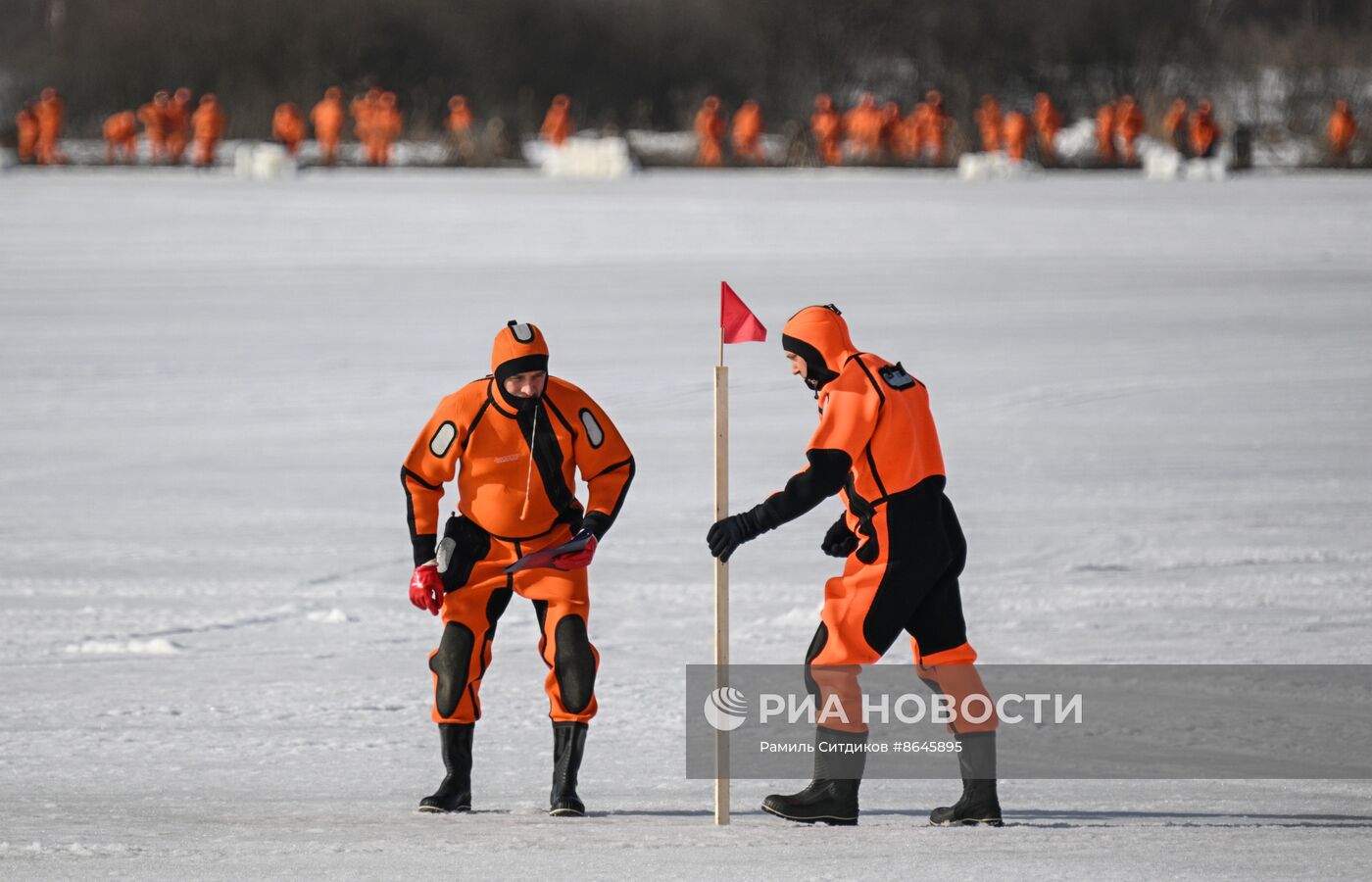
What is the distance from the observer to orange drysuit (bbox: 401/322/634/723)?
522cm

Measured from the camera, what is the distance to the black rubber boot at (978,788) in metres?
5.09

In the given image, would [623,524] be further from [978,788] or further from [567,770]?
[978,788]

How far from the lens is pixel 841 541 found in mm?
5070

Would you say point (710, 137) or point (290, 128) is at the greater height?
point (290, 128)

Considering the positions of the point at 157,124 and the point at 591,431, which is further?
the point at 157,124

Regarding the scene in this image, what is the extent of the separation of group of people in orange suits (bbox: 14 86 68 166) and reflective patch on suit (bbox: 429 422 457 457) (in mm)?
37469

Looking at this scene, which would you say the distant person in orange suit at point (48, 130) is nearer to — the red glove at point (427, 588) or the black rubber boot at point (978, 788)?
the red glove at point (427, 588)

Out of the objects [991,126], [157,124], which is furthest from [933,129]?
[157,124]

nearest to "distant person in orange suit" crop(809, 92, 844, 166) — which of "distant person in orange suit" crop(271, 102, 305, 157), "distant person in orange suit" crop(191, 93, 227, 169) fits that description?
"distant person in orange suit" crop(271, 102, 305, 157)

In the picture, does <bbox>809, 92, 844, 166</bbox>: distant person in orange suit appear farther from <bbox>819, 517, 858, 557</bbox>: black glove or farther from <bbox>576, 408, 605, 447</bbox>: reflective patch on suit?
<bbox>819, 517, 858, 557</bbox>: black glove

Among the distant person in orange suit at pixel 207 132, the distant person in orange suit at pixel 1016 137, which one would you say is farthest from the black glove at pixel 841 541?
the distant person in orange suit at pixel 207 132

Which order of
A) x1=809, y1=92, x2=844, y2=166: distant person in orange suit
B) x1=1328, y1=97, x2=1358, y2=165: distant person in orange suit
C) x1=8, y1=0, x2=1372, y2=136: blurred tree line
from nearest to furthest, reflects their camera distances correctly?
1. x1=1328, y1=97, x2=1358, y2=165: distant person in orange suit
2. x1=809, y1=92, x2=844, y2=166: distant person in orange suit
3. x1=8, y1=0, x2=1372, y2=136: blurred tree line

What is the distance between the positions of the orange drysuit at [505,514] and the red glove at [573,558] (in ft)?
0.13

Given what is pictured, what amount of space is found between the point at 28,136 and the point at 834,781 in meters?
39.3
